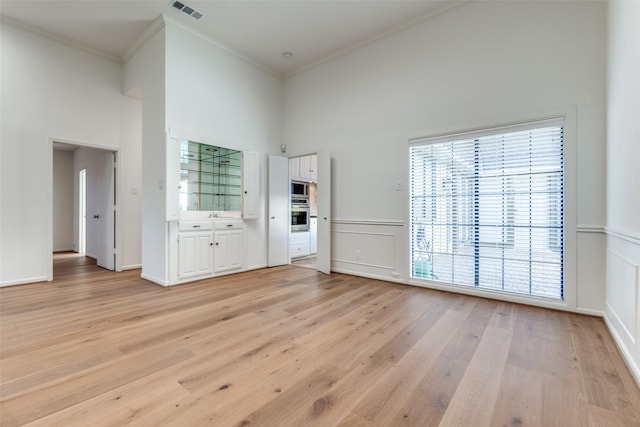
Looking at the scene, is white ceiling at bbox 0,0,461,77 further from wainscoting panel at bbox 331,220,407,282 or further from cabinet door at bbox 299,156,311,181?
wainscoting panel at bbox 331,220,407,282

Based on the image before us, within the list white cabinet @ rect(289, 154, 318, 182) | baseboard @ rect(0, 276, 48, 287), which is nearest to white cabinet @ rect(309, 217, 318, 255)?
white cabinet @ rect(289, 154, 318, 182)

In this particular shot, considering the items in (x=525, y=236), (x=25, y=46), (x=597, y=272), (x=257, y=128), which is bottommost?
(x=597, y=272)

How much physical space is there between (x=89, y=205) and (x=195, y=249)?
10.8ft

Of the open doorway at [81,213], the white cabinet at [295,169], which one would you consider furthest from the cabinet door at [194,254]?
the open doorway at [81,213]

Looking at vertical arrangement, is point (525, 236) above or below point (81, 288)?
above

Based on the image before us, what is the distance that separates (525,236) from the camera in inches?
126

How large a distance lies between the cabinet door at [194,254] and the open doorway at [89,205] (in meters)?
1.72

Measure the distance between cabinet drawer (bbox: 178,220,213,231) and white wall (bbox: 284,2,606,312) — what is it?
199cm

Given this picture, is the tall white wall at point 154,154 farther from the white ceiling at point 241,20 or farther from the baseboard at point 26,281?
the baseboard at point 26,281

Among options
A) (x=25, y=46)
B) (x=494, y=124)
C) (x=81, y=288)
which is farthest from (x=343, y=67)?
(x=81, y=288)

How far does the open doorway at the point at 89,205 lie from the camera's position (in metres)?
4.97

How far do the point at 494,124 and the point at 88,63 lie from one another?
19.5ft

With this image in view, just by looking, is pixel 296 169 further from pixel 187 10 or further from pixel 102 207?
pixel 102 207

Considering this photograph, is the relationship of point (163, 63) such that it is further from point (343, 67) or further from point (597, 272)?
point (597, 272)
